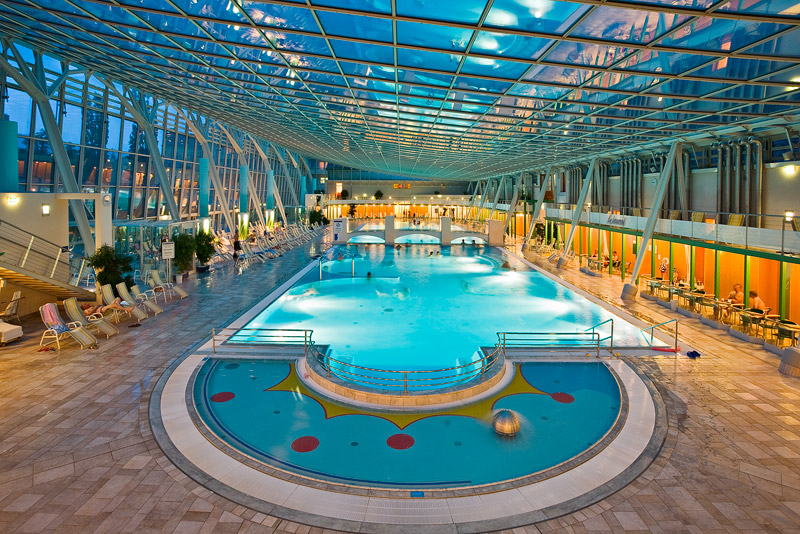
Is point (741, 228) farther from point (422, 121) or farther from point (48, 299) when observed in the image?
point (48, 299)

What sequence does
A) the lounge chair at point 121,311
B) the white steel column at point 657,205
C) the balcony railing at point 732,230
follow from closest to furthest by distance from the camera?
the balcony railing at point 732,230 < the lounge chair at point 121,311 < the white steel column at point 657,205

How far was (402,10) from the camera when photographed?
6926mm

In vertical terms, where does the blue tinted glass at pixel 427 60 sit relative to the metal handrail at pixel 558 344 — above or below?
above

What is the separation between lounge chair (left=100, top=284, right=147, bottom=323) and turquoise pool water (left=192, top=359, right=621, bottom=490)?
181 inches

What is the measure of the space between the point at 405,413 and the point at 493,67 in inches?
261

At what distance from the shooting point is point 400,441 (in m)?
7.32

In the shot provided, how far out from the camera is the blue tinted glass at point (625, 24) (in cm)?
612

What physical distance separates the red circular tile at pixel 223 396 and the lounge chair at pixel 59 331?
4.37 metres

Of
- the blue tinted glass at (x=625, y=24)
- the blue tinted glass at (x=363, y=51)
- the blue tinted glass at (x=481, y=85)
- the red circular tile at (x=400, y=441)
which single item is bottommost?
the red circular tile at (x=400, y=441)

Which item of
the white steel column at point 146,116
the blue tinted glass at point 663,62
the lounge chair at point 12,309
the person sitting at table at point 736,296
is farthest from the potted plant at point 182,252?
the person sitting at table at point 736,296

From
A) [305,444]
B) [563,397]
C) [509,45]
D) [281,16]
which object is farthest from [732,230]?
[305,444]

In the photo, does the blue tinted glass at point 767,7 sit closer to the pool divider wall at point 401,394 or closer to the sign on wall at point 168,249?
the pool divider wall at point 401,394

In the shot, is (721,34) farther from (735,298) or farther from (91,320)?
(91,320)

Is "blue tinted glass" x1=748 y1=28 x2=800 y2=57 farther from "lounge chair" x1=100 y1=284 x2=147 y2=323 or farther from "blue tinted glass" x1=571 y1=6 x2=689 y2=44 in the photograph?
"lounge chair" x1=100 y1=284 x2=147 y2=323
